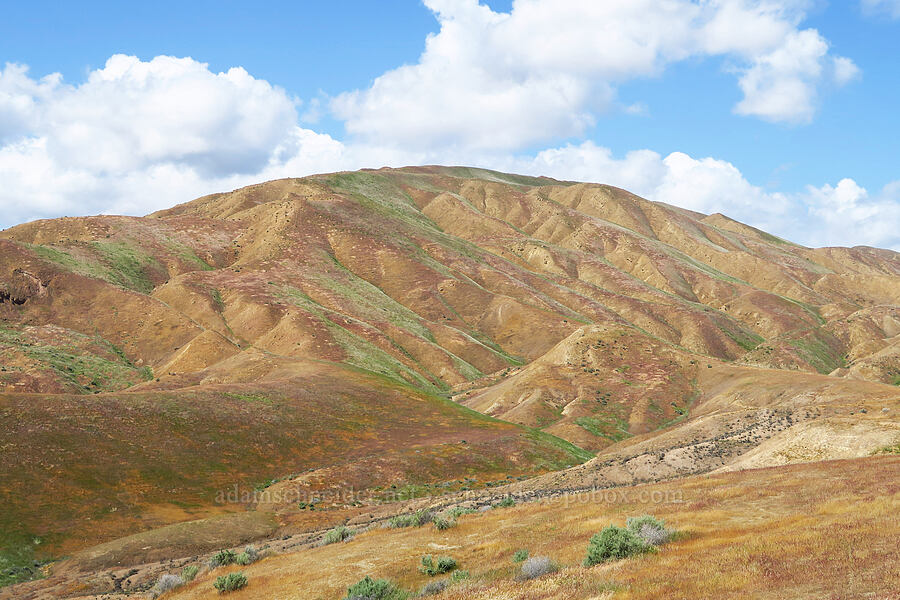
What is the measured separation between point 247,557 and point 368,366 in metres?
63.0

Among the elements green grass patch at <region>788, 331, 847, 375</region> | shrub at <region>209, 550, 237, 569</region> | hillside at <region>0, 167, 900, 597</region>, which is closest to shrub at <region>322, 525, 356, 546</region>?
shrub at <region>209, 550, 237, 569</region>

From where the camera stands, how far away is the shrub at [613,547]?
1462cm

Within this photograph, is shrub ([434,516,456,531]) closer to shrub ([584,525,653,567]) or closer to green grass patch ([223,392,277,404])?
shrub ([584,525,653,567])

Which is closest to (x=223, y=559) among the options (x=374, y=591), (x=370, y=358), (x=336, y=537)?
(x=336, y=537)

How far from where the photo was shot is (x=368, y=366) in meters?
88.0

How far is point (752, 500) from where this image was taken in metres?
20.8

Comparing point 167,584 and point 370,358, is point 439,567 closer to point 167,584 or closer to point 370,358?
point 167,584

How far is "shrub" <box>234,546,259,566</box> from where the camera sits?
2495 cm

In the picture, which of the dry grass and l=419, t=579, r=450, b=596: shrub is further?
l=419, t=579, r=450, b=596: shrub

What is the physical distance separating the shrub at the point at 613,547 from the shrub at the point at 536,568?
2.79 feet

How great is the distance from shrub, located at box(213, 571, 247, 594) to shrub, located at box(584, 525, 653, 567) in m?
12.2

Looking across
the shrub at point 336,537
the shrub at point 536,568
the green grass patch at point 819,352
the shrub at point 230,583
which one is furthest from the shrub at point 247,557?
the green grass patch at point 819,352

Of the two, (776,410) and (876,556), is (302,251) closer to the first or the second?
(776,410)

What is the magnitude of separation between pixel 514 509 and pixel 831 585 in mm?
18601
